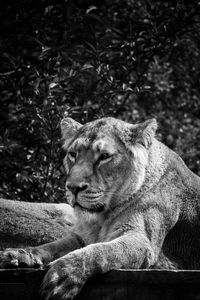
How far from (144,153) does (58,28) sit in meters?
3.85

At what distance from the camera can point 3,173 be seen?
7.76 m

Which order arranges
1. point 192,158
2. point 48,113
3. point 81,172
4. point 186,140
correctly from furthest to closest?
point 186,140 → point 192,158 → point 48,113 → point 81,172

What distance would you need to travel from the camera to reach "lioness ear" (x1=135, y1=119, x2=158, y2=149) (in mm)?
5059

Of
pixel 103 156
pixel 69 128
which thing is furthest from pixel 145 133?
pixel 69 128

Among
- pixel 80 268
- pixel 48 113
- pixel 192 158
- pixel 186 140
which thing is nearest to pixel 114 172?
pixel 80 268

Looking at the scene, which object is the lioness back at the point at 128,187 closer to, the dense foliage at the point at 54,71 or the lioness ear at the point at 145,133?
the lioness ear at the point at 145,133

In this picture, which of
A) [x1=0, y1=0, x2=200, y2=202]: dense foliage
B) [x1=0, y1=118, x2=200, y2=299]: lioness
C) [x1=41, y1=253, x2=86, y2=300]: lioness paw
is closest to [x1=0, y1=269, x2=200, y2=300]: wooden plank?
[x1=41, y1=253, x2=86, y2=300]: lioness paw

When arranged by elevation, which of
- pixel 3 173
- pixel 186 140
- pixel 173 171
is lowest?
pixel 186 140

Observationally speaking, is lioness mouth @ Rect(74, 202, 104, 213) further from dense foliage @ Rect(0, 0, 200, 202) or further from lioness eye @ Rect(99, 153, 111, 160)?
dense foliage @ Rect(0, 0, 200, 202)

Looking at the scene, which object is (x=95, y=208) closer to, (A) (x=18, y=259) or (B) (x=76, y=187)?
(B) (x=76, y=187)

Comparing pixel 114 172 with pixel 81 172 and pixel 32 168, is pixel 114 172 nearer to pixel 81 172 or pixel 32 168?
pixel 81 172

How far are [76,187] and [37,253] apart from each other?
516 millimetres

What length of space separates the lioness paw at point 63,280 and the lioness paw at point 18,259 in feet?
1.64

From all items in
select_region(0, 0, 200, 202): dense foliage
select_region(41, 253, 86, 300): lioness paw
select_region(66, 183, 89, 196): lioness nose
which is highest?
select_region(41, 253, 86, 300): lioness paw
